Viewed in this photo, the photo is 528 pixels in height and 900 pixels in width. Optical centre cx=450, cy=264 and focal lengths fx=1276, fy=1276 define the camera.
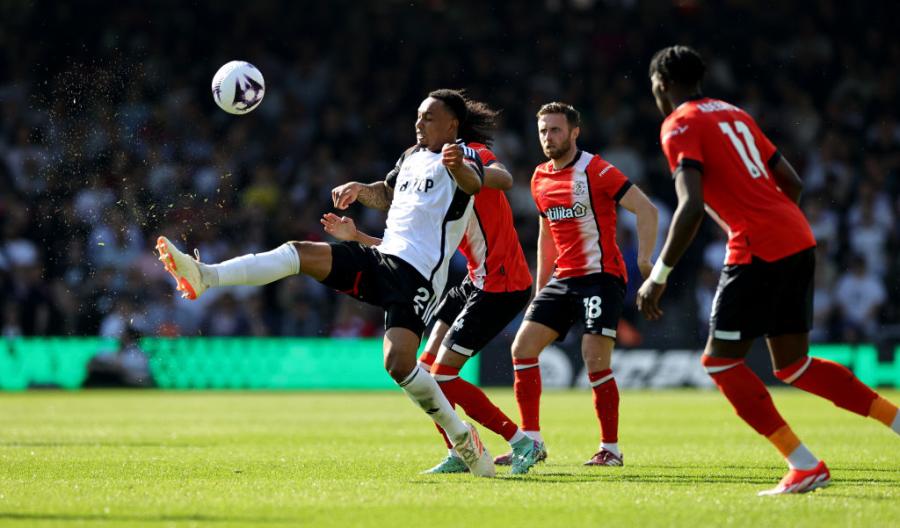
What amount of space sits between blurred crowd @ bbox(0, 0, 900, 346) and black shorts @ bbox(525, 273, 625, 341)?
30.8 ft

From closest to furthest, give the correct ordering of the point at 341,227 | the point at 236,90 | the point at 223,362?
the point at 341,227, the point at 236,90, the point at 223,362

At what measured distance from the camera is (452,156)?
7293 mm

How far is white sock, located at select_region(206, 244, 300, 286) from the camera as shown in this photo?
7102 mm

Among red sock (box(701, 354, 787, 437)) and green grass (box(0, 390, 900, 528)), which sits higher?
red sock (box(701, 354, 787, 437))

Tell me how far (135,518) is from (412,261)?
2407 millimetres

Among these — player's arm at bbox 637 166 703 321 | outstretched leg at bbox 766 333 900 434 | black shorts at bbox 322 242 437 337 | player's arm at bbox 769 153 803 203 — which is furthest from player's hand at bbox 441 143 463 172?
outstretched leg at bbox 766 333 900 434

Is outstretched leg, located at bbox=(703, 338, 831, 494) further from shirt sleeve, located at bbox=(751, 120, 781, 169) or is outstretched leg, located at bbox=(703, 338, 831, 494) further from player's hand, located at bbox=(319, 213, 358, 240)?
player's hand, located at bbox=(319, 213, 358, 240)

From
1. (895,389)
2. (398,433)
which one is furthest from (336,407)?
(895,389)

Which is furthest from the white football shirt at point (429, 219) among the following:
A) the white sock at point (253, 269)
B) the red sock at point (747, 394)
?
the red sock at point (747, 394)

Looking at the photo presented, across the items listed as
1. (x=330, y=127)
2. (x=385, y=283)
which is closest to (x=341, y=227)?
(x=385, y=283)

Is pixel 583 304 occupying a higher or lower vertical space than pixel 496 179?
lower

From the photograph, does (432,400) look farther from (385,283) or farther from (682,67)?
(682,67)

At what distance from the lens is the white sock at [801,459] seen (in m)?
6.81

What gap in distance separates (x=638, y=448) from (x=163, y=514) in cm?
550
